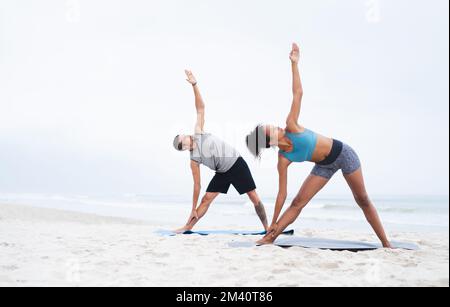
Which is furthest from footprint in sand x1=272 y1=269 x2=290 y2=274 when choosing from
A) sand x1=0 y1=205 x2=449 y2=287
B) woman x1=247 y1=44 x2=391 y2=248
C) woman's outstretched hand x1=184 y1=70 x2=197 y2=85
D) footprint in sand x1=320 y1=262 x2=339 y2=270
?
woman's outstretched hand x1=184 y1=70 x2=197 y2=85

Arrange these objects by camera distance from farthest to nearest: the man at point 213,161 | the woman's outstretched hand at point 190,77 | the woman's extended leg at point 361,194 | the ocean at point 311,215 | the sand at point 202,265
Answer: the ocean at point 311,215, the man at point 213,161, the woman's outstretched hand at point 190,77, the woman's extended leg at point 361,194, the sand at point 202,265

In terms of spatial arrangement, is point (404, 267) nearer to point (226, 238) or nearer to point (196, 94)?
point (226, 238)

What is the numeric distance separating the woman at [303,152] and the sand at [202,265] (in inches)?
24.1

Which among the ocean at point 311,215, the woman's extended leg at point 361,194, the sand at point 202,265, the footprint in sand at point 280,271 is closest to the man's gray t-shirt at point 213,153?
the sand at point 202,265

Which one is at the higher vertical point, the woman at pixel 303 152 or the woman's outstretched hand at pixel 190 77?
the woman's outstretched hand at pixel 190 77

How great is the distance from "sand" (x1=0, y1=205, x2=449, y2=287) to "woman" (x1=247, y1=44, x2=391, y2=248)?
2.01 ft

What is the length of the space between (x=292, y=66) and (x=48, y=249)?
3.06 meters

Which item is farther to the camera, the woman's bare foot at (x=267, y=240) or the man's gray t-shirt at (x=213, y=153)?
the man's gray t-shirt at (x=213, y=153)

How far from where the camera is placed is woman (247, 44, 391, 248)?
12.8ft

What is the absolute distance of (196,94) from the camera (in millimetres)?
5273

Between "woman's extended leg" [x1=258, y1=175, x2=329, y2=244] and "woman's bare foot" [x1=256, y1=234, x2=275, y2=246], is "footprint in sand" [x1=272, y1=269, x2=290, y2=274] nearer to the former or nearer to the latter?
"woman's extended leg" [x1=258, y1=175, x2=329, y2=244]

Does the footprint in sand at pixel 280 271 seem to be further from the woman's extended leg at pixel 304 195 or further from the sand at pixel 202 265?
the woman's extended leg at pixel 304 195

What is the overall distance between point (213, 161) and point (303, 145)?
176cm

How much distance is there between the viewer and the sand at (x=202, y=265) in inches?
118
